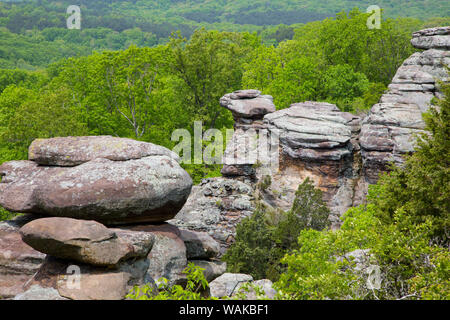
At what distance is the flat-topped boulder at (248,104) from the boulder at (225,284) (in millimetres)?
22196

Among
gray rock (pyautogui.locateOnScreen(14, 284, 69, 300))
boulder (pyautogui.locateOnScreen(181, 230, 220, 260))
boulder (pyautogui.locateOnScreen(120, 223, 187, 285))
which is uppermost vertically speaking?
gray rock (pyautogui.locateOnScreen(14, 284, 69, 300))

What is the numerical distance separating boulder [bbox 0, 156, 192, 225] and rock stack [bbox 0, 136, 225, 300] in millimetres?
34

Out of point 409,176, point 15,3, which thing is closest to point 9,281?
point 409,176

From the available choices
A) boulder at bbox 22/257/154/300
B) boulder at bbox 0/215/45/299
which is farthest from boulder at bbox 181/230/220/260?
boulder at bbox 0/215/45/299

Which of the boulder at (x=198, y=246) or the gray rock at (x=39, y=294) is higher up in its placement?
the gray rock at (x=39, y=294)

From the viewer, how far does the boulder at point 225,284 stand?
15.5m

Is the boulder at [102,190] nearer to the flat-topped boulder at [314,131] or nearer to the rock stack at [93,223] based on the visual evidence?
the rock stack at [93,223]

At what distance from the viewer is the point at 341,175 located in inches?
1246

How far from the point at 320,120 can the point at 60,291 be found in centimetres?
2529

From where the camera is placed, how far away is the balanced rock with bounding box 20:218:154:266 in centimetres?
1184

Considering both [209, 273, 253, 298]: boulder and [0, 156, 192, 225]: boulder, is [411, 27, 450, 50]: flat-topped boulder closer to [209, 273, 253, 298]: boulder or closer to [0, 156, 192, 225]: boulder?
[209, 273, 253, 298]: boulder

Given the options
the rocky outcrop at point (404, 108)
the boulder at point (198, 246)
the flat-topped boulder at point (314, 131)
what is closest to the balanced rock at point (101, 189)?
the boulder at point (198, 246)

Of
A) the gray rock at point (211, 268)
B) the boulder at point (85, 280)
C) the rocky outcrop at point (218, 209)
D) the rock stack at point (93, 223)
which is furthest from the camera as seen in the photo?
the rocky outcrop at point (218, 209)

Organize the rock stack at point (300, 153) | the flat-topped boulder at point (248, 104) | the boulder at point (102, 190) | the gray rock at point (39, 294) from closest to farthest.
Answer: the gray rock at point (39, 294)
the boulder at point (102, 190)
the rock stack at point (300, 153)
the flat-topped boulder at point (248, 104)
